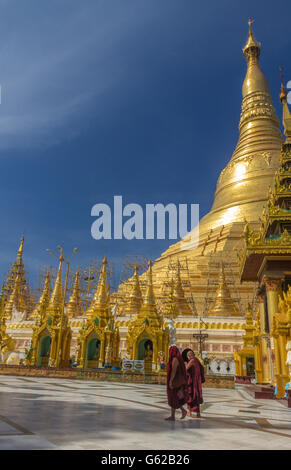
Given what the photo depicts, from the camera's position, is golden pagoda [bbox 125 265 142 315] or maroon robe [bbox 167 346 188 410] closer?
maroon robe [bbox 167 346 188 410]

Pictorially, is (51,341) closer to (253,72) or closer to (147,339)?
(147,339)

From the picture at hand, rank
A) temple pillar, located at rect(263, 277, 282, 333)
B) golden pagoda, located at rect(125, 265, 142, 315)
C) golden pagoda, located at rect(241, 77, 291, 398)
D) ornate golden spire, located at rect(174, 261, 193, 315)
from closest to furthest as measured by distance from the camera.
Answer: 1. golden pagoda, located at rect(241, 77, 291, 398)
2. temple pillar, located at rect(263, 277, 282, 333)
3. ornate golden spire, located at rect(174, 261, 193, 315)
4. golden pagoda, located at rect(125, 265, 142, 315)

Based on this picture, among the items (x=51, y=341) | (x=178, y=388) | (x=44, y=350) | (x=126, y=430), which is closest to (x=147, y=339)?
(x=51, y=341)

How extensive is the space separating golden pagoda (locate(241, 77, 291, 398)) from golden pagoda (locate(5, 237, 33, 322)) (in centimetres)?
2938

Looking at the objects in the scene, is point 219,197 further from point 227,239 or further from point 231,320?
point 231,320

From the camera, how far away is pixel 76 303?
1580 inches

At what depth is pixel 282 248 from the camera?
1197 centimetres

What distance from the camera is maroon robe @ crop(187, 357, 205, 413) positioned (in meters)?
5.97

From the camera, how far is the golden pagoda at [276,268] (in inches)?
409

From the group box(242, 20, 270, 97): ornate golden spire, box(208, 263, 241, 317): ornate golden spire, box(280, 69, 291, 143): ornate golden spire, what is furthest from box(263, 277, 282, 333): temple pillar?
box(242, 20, 270, 97): ornate golden spire

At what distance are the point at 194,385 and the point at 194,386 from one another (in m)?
0.02

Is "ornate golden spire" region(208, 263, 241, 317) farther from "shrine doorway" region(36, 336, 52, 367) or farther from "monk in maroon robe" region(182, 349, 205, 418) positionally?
"monk in maroon robe" region(182, 349, 205, 418)

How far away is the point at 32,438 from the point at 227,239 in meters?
30.3

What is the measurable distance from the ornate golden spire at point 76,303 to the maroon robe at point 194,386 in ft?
105
